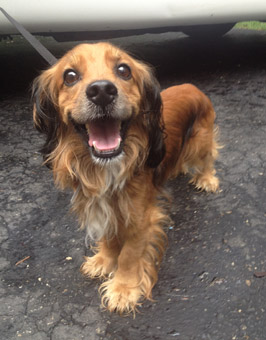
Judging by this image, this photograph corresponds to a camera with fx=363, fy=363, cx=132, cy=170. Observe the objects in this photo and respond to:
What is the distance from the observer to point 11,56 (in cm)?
698

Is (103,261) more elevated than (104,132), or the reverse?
(104,132)

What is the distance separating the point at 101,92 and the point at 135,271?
1.32 m

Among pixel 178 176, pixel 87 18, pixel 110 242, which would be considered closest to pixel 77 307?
pixel 110 242

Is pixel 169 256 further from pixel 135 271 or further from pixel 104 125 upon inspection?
pixel 104 125

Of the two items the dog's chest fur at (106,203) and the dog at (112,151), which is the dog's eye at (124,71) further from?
the dog's chest fur at (106,203)

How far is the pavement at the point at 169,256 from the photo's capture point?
2248 mm

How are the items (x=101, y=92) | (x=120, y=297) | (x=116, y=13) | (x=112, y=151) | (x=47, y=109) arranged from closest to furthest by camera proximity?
(x=101, y=92) → (x=112, y=151) → (x=47, y=109) → (x=120, y=297) → (x=116, y=13)

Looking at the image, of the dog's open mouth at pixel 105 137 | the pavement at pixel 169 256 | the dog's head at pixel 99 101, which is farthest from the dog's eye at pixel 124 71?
the pavement at pixel 169 256

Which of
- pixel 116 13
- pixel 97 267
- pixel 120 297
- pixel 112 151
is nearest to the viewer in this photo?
pixel 112 151

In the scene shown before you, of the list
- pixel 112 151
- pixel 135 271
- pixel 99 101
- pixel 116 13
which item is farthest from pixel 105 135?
pixel 116 13

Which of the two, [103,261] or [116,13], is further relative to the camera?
[116,13]

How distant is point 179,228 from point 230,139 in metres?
1.54

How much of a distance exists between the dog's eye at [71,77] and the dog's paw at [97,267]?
1317 mm

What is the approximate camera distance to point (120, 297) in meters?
2.41
